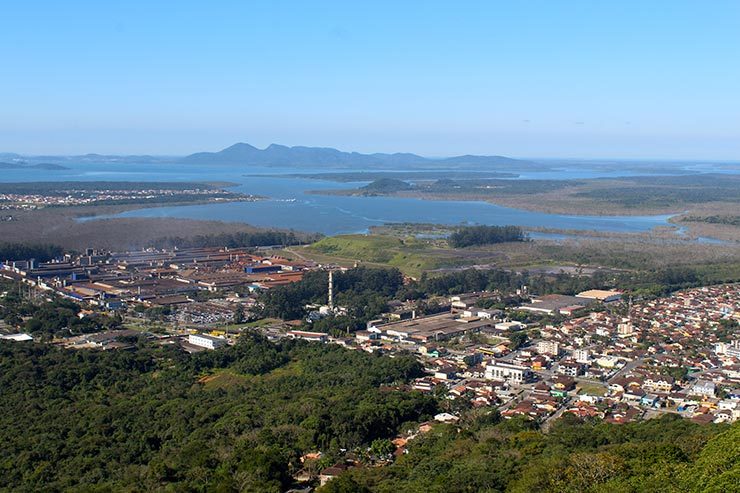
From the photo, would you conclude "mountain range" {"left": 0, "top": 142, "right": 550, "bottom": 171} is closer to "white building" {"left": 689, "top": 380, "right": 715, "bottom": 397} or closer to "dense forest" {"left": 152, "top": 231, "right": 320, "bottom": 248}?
→ "dense forest" {"left": 152, "top": 231, "right": 320, "bottom": 248}

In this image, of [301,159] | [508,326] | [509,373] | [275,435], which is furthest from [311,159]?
[275,435]

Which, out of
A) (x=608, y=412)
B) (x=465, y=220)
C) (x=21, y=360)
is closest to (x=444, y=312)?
(x=608, y=412)

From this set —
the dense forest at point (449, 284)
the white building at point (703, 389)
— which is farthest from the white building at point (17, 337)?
the white building at point (703, 389)

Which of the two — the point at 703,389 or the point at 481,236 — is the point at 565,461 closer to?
the point at 703,389

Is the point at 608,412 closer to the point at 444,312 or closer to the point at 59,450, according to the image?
the point at 59,450

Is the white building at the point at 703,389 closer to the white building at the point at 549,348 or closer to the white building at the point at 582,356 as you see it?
the white building at the point at 582,356

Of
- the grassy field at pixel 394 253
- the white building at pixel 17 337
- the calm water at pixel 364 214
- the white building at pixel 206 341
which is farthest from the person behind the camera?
the calm water at pixel 364 214

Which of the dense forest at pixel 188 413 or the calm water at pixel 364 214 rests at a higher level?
the dense forest at pixel 188 413
